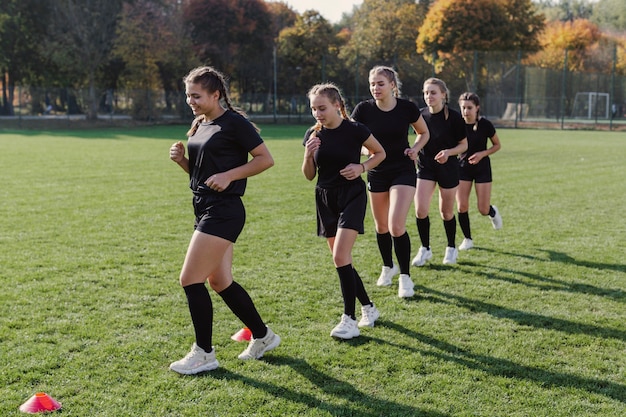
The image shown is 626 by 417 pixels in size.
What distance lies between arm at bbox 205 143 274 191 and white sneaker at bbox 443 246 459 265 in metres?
3.80

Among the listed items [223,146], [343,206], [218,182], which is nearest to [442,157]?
[343,206]

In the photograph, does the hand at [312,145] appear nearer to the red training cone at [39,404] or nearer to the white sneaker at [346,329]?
the white sneaker at [346,329]

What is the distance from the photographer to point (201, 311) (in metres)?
4.18

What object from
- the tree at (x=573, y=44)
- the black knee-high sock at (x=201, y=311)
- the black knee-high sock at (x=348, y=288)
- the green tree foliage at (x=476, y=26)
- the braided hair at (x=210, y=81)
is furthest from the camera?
the tree at (x=573, y=44)

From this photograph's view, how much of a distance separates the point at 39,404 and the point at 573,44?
61.6 metres

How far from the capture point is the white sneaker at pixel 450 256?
7285mm

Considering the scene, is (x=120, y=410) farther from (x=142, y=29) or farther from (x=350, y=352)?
(x=142, y=29)

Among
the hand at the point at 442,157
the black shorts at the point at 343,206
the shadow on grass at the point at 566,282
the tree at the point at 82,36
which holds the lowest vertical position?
the shadow on grass at the point at 566,282

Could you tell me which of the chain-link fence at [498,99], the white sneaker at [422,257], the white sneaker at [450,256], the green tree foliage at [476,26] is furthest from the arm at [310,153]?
the green tree foliage at [476,26]

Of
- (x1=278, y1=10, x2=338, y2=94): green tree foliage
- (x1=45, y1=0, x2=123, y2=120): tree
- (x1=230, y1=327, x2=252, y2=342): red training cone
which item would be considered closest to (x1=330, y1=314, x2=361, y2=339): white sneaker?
(x1=230, y1=327, x2=252, y2=342): red training cone

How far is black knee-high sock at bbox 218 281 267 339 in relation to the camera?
4379 mm

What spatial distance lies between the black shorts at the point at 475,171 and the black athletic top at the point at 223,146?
15.1ft

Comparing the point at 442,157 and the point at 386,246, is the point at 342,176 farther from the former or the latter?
the point at 442,157

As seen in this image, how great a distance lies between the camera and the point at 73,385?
4.02 metres
